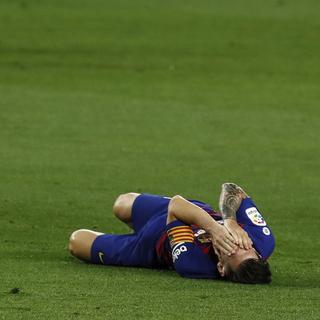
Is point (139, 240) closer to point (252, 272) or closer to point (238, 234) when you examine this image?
point (238, 234)

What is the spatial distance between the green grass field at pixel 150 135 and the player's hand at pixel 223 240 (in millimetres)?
260

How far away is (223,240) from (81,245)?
140 cm

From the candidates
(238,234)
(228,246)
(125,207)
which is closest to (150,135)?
(125,207)

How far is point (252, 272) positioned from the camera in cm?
842

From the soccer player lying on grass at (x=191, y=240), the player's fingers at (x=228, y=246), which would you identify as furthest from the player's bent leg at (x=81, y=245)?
the player's fingers at (x=228, y=246)

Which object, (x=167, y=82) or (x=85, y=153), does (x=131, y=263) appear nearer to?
(x=85, y=153)

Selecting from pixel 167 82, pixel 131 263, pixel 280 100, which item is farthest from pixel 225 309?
pixel 167 82

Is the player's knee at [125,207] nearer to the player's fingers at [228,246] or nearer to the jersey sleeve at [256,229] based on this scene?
the jersey sleeve at [256,229]

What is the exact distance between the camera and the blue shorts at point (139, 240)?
9156 millimetres

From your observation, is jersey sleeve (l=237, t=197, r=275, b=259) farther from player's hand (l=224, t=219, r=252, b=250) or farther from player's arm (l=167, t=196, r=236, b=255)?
player's arm (l=167, t=196, r=236, b=255)

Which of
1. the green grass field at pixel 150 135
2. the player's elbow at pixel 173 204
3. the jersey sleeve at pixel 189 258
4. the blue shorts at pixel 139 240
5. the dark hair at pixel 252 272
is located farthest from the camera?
the blue shorts at pixel 139 240

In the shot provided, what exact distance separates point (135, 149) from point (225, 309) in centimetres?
788

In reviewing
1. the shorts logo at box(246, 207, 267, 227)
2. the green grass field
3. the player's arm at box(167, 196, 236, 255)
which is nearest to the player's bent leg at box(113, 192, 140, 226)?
the green grass field

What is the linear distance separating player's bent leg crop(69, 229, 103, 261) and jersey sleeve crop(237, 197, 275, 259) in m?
1.21
